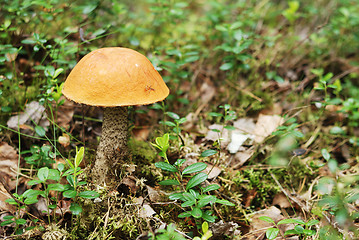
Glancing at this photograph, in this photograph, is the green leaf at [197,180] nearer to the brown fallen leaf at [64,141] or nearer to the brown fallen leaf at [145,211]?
the brown fallen leaf at [145,211]

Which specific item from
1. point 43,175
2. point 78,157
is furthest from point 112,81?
point 43,175

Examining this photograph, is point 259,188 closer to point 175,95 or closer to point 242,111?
point 242,111

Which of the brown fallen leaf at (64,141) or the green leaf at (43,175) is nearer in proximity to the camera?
the green leaf at (43,175)

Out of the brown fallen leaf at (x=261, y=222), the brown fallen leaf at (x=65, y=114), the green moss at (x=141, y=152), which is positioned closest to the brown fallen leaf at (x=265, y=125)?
the brown fallen leaf at (x=261, y=222)

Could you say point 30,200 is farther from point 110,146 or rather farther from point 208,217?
point 208,217

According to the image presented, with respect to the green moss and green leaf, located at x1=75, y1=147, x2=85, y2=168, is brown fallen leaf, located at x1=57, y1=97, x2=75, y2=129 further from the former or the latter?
green leaf, located at x1=75, y1=147, x2=85, y2=168

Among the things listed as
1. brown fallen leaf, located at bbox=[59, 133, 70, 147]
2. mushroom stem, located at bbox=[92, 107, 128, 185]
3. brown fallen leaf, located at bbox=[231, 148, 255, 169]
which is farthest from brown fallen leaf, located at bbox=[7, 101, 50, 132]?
brown fallen leaf, located at bbox=[231, 148, 255, 169]

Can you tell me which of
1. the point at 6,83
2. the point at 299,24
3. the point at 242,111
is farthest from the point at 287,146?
the point at 299,24
